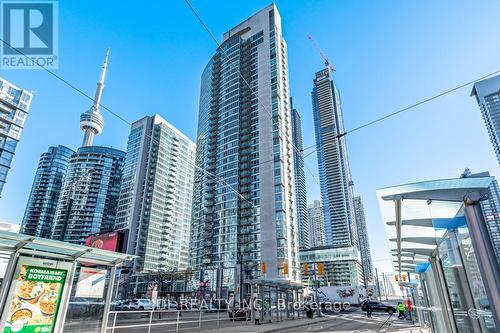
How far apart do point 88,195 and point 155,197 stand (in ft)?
141

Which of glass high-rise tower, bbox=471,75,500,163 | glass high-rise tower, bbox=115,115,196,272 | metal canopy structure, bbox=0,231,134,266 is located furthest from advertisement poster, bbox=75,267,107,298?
glass high-rise tower, bbox=115,115,196,272

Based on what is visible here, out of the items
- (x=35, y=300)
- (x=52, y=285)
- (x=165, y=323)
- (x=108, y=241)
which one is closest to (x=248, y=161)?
(x=108, y=241)

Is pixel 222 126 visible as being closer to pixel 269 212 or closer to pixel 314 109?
pixel 269 212

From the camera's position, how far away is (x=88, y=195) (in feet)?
469

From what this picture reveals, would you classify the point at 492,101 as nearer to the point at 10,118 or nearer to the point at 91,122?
the point at 10,118

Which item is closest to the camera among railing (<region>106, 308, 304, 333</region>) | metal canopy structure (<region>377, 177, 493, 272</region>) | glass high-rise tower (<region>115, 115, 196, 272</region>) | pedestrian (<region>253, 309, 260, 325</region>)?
metal canopy structure (<region>377, 177, 493, 272</region>)

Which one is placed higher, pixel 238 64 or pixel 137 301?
pixel 238 64

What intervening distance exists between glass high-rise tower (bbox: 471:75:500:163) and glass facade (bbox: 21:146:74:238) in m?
182

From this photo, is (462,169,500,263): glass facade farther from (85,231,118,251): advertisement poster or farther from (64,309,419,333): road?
(85,231,118,251): advertisement poster

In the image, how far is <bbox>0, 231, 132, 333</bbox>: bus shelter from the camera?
680cm

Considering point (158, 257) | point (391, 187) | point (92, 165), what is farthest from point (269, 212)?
point (92, 165)

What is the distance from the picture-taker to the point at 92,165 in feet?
482

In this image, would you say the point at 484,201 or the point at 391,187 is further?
the point at 391,187

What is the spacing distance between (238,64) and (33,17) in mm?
93125
